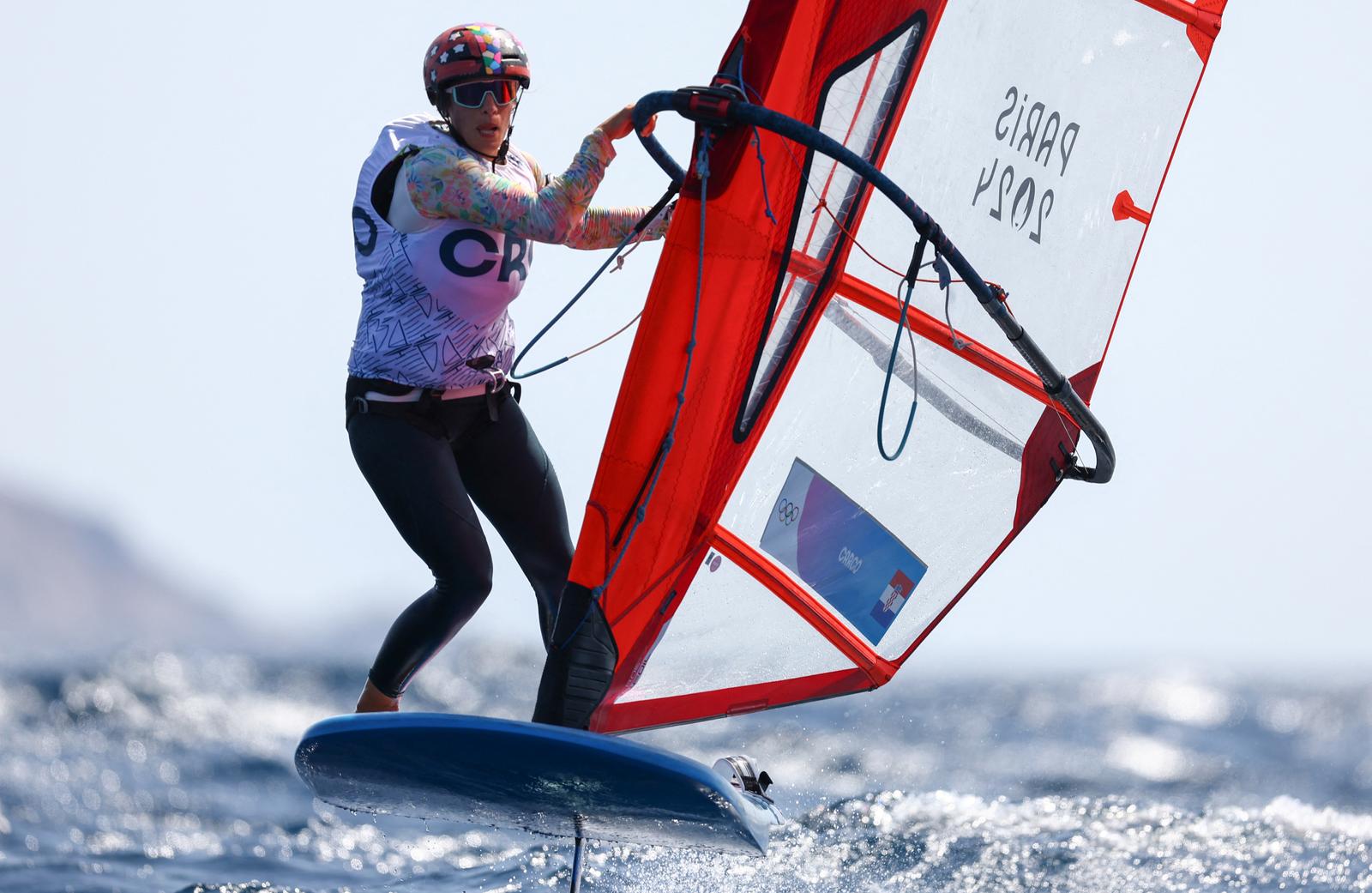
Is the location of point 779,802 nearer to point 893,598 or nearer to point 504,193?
point 893,598

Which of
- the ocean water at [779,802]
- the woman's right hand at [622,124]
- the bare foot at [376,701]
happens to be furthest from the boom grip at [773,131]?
the ocean water at [779,802]

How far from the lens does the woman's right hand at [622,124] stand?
3205 mm

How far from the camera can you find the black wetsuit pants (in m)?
3.34

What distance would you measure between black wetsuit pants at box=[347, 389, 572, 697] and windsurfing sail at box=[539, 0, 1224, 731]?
0.77 feet

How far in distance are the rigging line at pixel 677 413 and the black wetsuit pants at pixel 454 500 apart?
0.24 m

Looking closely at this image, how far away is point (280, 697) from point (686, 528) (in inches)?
375

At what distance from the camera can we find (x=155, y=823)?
623 centimetres

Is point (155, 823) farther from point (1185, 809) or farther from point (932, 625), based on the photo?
point (1185, 809)

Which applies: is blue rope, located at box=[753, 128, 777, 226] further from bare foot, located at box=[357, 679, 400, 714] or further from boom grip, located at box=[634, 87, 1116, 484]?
bare foot, located at box=[357, 679, 400, 714]

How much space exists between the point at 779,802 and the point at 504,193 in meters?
4.43

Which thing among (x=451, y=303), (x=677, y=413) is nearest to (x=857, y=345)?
(x=677, y=413)

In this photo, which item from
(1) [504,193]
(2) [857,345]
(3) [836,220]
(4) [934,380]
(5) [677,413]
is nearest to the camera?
(1) [504,193]

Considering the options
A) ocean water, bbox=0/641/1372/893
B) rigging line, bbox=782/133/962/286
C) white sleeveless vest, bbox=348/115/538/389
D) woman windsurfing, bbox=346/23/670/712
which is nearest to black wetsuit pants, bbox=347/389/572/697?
woman windsurfing, bbox=346/23/670/712

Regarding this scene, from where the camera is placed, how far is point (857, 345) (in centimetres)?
373
